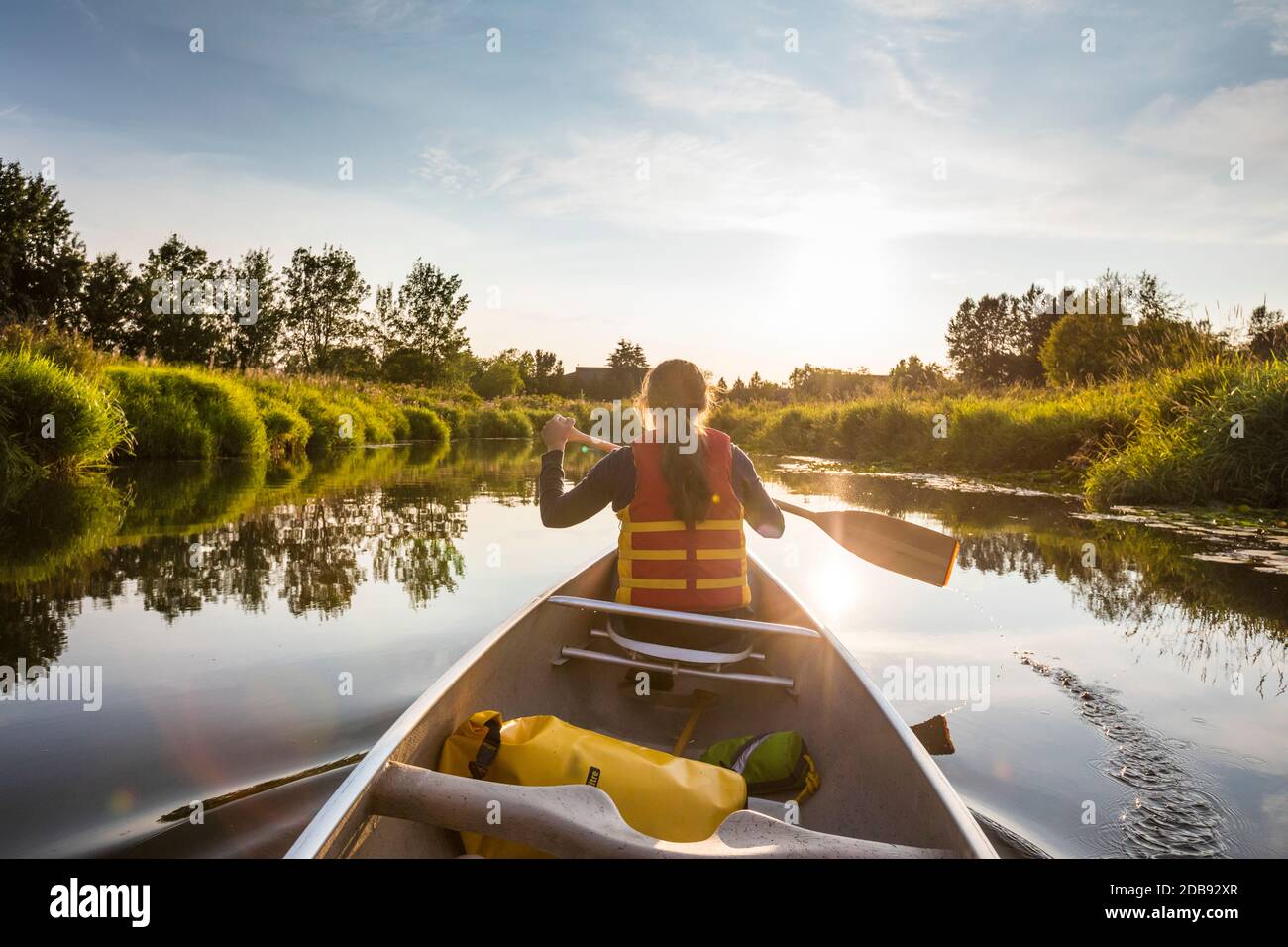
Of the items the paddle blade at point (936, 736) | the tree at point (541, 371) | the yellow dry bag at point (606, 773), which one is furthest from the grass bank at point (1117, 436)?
the tree at point (541, 371)

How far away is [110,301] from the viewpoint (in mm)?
40562

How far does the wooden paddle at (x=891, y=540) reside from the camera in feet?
14.5

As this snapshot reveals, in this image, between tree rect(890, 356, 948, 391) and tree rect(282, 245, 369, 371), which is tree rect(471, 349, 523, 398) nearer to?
tree rect(282, 245, 369, 371)

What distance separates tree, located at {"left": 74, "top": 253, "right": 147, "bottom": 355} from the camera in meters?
39.9

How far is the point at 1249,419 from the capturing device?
8.31m

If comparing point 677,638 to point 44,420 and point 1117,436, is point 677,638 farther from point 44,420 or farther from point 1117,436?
point 1117,436

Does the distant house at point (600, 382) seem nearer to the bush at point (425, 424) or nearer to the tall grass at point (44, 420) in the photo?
the bush at point (425, 424)

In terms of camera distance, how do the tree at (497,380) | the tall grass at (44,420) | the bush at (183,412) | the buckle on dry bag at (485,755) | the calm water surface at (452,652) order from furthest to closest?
1. the tree at (497,380)
2. the bush at (183,412)
3. the tall grass at (44,420)
4. the calm water surface at (452,652)
5. the buckle on dry bag at (485,755)

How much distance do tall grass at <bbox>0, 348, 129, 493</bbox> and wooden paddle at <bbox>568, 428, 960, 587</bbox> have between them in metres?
8.49

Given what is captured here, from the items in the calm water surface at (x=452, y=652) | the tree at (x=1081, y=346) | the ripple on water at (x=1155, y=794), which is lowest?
the ripple on water at (x=1155, y=794)

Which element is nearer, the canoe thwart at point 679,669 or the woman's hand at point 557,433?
the canoe thwart at point 679,669

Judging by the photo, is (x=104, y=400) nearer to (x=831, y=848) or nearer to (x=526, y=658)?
(x=526, y=658)

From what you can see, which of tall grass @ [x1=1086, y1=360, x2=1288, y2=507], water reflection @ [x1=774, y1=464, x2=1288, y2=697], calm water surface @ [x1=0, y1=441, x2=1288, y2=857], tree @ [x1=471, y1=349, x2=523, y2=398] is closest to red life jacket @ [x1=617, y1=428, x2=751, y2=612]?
calm water surface @ [x1=0, y1=441, x2=1288, y2=857]

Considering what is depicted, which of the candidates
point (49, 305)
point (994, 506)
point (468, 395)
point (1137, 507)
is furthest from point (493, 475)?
point (49, 305)
